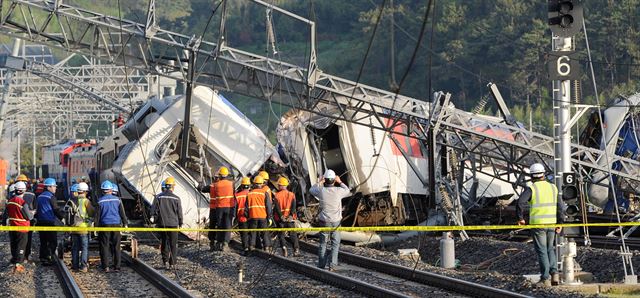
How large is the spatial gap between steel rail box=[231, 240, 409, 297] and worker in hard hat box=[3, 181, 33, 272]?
4.54 metres

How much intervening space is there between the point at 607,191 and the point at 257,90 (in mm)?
9846

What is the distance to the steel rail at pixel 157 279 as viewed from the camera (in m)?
18.0

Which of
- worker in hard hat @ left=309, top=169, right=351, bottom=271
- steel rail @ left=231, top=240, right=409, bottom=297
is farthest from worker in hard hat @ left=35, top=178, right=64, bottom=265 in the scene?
worker in hard hat @ left=309, top=169, right=351, bottom=271

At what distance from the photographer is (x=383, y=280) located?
1997 cm

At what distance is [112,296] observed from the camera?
61.2 feet

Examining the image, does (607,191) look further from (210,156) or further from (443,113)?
(210,156)

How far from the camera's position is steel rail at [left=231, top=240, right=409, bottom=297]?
1695 cm

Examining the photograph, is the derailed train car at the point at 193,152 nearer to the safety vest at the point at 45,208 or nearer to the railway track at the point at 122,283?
the safety vest at the point at 45,208

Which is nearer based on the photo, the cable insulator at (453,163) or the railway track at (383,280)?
the railway track at (383,280)

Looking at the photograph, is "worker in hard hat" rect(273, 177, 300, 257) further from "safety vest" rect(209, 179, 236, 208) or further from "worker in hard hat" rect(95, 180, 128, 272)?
"worker in hard hat" rect(95, 180, 128, 272)

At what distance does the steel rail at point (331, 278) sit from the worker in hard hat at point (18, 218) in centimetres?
454

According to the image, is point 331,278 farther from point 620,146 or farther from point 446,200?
point 620,146

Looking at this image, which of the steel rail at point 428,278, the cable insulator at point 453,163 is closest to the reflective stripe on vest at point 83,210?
the steel rail at point 428,278

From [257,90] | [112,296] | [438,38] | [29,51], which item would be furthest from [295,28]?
[112,296]
